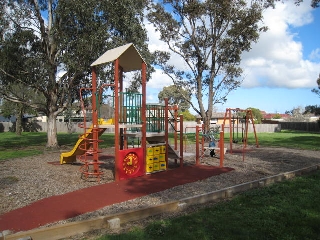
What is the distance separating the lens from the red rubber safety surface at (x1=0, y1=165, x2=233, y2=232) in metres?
5.46

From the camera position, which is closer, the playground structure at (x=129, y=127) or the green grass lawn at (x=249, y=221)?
the green grass lawn at (x=249, y=221)

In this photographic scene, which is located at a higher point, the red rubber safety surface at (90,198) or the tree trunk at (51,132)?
the tree trunk at (51,132)

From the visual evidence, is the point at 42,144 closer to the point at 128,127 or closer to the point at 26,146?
the point at 26,146

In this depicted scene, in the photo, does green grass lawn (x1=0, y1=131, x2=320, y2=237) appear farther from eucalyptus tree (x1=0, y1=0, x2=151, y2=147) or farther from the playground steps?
eucalyptus tree (x1=0, y1=0, x2=151, y2=147)

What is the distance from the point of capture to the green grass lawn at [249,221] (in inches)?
181

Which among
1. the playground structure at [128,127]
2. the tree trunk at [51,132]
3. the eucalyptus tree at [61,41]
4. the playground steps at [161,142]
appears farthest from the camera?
the tree trunk at [51,132]

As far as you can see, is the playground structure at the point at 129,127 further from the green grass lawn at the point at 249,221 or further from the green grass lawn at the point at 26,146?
the green grass lawn at the point at 26,146

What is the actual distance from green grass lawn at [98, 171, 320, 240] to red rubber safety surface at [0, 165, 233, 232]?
1552mm

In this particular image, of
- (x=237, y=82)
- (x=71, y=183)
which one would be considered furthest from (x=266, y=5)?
(x=71, y=183)

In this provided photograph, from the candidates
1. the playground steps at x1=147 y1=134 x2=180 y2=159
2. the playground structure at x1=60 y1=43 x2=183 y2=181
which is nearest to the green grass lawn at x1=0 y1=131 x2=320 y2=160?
the playground structure at x1=60 y1=43 x2=183 y2=181

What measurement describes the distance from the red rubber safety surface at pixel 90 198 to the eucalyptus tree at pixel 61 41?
9.02 m

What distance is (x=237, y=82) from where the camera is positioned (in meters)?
25.2

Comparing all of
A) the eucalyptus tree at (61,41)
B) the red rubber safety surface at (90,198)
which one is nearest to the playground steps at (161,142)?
the red rubber safety surface at (90,198)

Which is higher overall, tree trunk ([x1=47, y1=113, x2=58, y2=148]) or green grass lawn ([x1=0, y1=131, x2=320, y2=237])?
tree trunk ([x1=47, y1=113, x2=58, y2=148])
